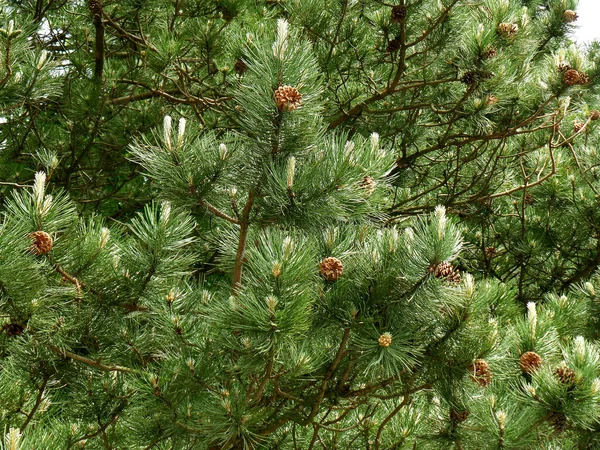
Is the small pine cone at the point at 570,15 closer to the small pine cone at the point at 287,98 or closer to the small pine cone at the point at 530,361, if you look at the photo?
the small pine cone at the point at 530,361

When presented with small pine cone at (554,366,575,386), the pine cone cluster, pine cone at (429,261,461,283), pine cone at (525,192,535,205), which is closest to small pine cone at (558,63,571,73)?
the pine cone cluster

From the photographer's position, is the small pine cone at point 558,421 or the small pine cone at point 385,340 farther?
the small pine cone at point 558,421

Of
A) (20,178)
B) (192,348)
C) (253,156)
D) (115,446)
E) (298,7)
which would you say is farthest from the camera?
(20,178)

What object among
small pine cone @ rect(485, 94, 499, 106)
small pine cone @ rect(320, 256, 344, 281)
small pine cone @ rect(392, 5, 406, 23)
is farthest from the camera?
small pine cone @ rect(485, 94, 499, 106)

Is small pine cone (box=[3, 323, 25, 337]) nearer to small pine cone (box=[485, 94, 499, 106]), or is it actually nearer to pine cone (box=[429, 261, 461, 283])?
pine cone (box=[429, 261, 461, 283])

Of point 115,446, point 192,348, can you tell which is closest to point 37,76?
point 192,348

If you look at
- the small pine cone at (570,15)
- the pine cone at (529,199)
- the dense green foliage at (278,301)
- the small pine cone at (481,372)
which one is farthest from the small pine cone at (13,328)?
the small pine cone at (570,15)

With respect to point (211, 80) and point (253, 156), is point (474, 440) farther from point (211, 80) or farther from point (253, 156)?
point (211, 80)
